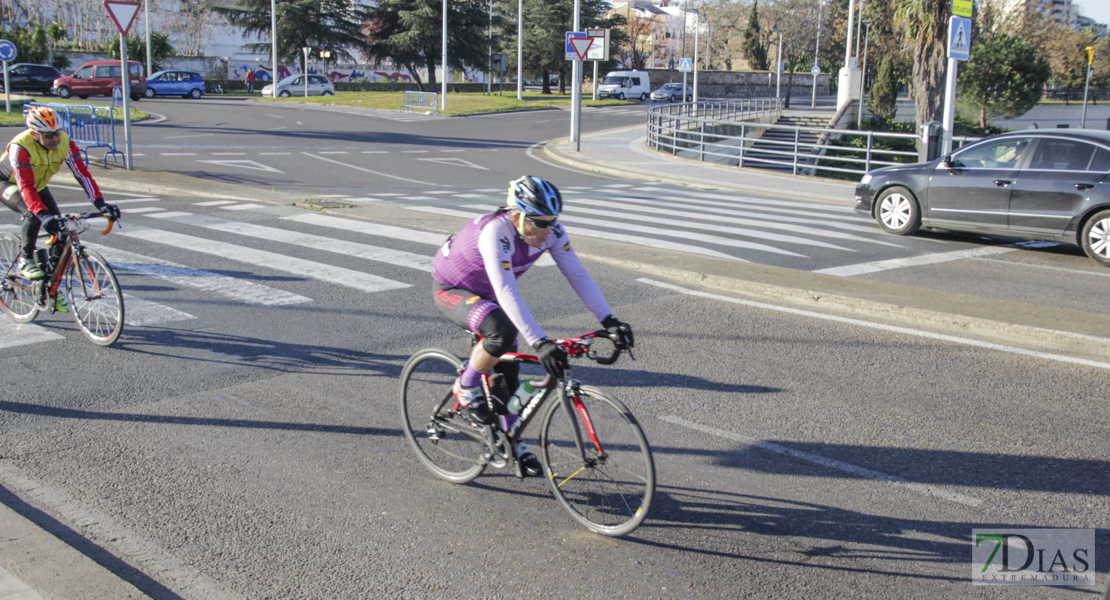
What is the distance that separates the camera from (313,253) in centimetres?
1068

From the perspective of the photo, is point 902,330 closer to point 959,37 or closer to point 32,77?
point 959,37

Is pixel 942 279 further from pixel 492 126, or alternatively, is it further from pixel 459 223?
pixel 492 126

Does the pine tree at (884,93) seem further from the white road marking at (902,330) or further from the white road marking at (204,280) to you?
the white road marking at (204,280)

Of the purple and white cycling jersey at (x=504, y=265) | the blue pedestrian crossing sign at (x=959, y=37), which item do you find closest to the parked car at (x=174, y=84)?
the blue pedestrian crossing sign at (x=959, y=37)

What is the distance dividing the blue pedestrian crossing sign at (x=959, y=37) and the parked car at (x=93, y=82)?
43617 mm

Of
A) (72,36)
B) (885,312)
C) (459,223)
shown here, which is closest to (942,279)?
(885,312)

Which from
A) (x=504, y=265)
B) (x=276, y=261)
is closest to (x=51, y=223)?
(x=276, y=261)

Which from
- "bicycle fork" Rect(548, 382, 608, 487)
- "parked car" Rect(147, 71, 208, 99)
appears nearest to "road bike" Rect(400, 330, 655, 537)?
"bicycle fork" Rect(548, 382, 608, 487)

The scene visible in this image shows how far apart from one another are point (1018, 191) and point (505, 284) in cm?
1011

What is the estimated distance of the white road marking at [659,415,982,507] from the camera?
4.60 m

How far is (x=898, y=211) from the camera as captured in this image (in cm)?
1327

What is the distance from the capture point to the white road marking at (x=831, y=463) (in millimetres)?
4598

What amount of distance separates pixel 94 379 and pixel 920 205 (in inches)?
433

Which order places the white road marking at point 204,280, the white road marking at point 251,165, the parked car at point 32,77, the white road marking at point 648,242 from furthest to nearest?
the parked car at point 32,77 → the white road marking at point 251,165 → the white road marking at point 648,242 → the white road marking at point 204,280
